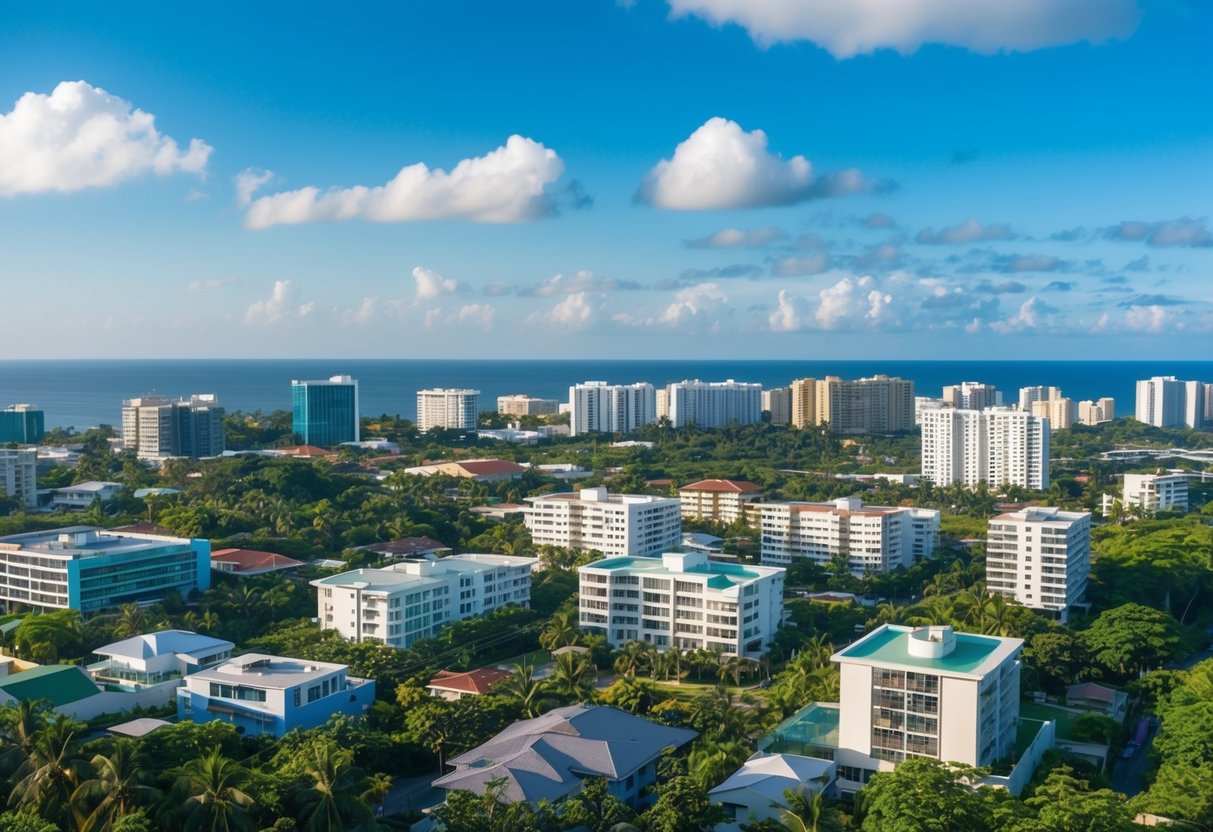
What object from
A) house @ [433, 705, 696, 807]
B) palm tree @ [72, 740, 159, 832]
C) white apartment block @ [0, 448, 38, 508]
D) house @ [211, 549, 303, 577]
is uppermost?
white apartment block @ [0, 448, 38, 508]

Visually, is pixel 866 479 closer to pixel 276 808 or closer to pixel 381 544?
pixel 381 544

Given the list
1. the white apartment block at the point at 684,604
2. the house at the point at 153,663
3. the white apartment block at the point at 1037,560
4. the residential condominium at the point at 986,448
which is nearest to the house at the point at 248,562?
the house at the point at 153,663

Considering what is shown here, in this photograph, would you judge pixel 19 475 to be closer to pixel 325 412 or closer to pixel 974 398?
pixel 325 412

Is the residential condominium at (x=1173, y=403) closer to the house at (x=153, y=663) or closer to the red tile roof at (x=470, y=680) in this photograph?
the red tile roof at (x=470, y=680)

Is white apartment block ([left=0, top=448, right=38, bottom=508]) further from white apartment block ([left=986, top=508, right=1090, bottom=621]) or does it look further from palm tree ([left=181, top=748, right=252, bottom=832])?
white apartment block ([left=986, top=508, right=1090, bottom=621])


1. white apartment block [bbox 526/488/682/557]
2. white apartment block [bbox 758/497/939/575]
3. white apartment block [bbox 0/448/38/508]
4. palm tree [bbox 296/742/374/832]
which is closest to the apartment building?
white apartment block [bbox 758/497/939/575]
